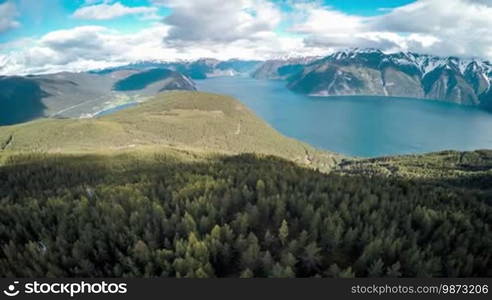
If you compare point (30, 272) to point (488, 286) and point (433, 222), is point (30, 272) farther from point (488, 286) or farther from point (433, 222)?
point (433, 222)

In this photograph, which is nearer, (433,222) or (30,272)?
(30,272)

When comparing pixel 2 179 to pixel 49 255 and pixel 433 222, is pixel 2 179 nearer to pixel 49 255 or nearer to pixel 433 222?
pixel 49 255

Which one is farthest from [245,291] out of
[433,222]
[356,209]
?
[433,222]

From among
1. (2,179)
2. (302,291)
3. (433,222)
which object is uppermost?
(302,291)

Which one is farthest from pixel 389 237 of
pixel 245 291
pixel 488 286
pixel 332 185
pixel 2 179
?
pixel 2 179

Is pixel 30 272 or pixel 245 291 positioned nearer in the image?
pixel 245 291

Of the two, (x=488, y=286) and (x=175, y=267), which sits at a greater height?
(x=488, y=286)

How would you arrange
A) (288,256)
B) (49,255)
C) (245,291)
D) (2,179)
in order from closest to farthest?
(245,291)
(288,256)
(49,255)
(2,179)

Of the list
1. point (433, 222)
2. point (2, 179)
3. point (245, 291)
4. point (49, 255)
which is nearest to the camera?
point (245, 291)

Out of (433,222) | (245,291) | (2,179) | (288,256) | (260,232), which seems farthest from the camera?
(2,179)
